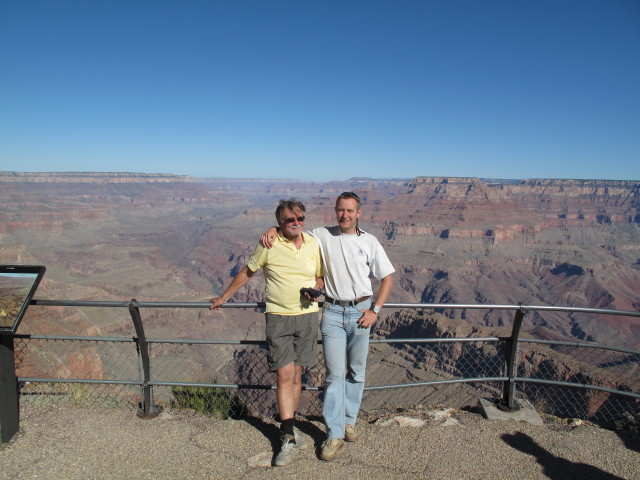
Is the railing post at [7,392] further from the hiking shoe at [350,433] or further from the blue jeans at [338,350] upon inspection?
the hiking shoe at [350,433]

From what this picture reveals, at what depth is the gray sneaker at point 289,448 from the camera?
3.60 metres

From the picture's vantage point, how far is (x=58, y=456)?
3686 mm

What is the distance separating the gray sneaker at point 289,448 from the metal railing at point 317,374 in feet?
2.55

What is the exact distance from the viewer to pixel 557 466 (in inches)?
143

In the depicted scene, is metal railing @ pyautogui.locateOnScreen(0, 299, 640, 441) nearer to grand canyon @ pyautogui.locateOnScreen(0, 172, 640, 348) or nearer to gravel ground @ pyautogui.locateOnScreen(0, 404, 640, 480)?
gravel ground @ pyautogui.locateOnScreen(0, 404, 640, 480)

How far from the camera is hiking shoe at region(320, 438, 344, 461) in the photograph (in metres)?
3.66

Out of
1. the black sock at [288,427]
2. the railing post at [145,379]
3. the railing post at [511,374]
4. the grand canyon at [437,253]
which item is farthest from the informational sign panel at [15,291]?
the grand canyon at [437,253]

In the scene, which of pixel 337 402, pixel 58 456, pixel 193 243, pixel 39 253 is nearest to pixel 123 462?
pixel 58 456

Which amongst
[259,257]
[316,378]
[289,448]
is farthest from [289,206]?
[316,378]

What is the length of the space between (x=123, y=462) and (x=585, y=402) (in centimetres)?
2698

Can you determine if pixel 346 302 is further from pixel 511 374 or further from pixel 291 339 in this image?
pixel 511 374

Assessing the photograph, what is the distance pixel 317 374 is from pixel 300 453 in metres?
18.2

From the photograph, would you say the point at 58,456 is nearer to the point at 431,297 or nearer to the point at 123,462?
the point at 123,462

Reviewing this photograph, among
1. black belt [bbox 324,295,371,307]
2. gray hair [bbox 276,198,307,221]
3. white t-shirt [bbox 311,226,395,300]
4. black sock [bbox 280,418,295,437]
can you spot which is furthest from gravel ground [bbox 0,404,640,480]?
gray hair [bbox 276,198,307,221]
